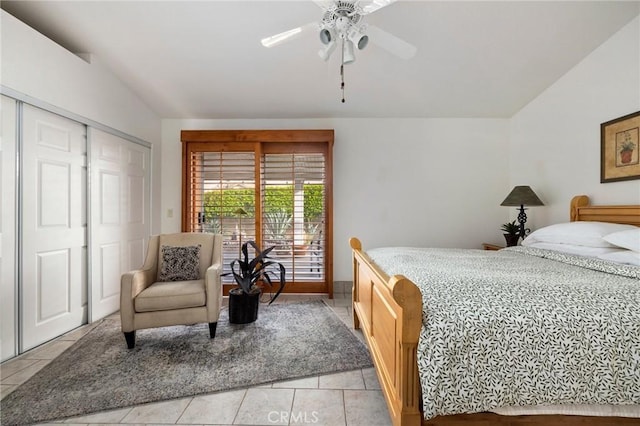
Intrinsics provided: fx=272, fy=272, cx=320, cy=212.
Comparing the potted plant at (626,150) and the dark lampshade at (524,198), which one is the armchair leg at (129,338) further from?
the potted plant at (626,150)

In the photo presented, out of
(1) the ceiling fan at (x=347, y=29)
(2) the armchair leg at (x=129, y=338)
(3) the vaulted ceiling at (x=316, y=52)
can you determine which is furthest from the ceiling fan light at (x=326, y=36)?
(2) the armchair leg at (x=129, y=338)

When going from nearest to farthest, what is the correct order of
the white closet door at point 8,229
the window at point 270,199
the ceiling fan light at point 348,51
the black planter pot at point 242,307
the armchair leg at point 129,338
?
1. the ceiling fan light at point 348,51
2. the white closet door at point 8,229
3. the armchair leg at point 129,338
4. the black planter pot at point 242,307
5. the window at point 270,199

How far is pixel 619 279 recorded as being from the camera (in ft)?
4.49

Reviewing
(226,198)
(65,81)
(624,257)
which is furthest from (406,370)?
(65,81)

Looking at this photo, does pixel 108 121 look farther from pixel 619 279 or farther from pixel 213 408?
pixel 619 279

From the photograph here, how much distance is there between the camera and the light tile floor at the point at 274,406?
1.46 m

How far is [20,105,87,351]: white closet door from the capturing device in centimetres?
212

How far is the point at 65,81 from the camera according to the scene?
2.40m

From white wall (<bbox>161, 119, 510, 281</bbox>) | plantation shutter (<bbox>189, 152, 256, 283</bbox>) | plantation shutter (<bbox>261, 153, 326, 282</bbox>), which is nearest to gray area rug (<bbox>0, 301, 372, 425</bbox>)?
plantation shutter (<bbox>261, 153, 326, 282</bbox>)

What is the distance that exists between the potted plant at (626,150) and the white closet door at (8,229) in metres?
4.67

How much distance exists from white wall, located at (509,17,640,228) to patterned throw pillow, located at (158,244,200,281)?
3.69 meters

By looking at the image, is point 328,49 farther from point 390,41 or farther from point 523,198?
point 523,198

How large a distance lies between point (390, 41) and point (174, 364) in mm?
2701

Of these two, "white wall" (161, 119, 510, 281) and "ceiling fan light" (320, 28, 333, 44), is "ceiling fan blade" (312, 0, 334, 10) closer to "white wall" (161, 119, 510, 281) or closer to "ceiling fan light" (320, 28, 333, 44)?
"ceiling fan light" (320, 28, 333, 44)
